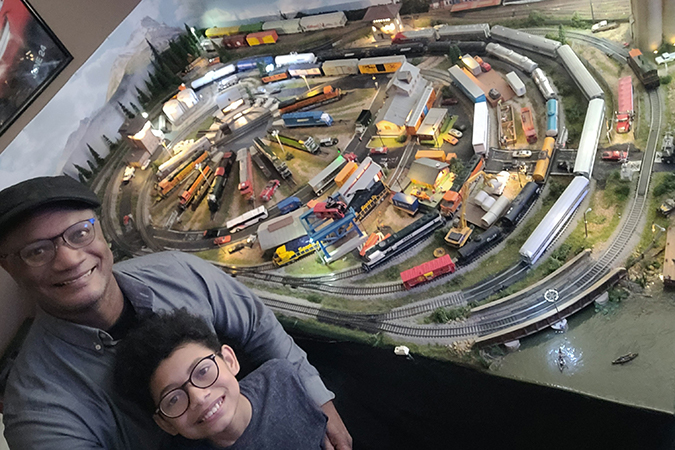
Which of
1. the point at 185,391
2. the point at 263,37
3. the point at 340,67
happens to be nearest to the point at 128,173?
the point at 263,37

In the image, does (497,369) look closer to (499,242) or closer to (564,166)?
(499,242)

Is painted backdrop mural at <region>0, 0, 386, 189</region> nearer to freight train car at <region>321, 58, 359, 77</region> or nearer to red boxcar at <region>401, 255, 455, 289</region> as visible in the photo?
freight train car at <region>321, 58, 359, 77</region>

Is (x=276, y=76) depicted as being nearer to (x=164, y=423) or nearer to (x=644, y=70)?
(x=644, y=70)

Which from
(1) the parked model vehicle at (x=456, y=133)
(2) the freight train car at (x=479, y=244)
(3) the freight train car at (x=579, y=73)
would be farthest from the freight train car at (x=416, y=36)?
(2) the freight train car at (x=479, y=244)

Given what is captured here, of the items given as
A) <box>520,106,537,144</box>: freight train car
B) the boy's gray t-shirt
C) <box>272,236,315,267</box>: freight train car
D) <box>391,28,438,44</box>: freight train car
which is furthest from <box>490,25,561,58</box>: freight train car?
the boy's gray t-shirt

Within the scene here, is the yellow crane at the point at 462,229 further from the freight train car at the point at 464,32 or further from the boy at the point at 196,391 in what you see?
the boy at the point at 196,391

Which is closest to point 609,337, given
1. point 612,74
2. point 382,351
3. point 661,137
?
point 382,351
